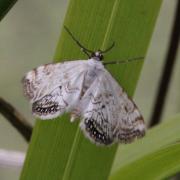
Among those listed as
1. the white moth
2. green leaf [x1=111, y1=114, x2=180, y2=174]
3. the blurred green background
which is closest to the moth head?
the white moth

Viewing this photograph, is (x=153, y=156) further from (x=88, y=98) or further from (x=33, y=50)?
(x=33, y=50)

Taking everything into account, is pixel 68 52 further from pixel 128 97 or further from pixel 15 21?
pixel 15 21

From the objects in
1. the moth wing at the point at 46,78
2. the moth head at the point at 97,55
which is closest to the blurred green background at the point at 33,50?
the moth wing at the point at 46,78

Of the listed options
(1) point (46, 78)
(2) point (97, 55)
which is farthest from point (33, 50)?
(2) point (97, 55)

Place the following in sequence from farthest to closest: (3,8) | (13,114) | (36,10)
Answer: (36,10), (13,114), (3,8)

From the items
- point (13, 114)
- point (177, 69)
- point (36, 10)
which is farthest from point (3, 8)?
point (177, 69)

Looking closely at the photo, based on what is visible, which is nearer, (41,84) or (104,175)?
(104,175)

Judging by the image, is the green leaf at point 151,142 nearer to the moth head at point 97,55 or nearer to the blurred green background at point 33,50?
the moth head at point 97,55

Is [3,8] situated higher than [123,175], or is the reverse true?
[3,8]
